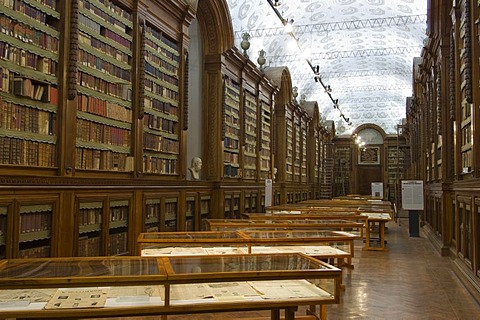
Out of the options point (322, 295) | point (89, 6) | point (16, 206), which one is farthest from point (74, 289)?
point (89, 6)

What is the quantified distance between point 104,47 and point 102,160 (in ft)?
4.71

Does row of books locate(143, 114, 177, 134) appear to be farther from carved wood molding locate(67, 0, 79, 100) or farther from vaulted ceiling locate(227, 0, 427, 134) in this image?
vaulted ceiling locate(227, 0, 427, 134)

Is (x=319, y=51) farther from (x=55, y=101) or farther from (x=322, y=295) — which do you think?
(x=322, y=295)

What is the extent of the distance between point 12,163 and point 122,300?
2660 mm

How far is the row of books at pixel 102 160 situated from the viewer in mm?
6082

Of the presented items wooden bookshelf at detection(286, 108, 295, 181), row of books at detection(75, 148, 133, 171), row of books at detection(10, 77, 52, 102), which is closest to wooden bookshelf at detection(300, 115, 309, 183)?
wooden bookshelf at detection(286, 108, 295, 181)

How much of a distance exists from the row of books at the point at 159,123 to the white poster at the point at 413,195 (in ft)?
21.5

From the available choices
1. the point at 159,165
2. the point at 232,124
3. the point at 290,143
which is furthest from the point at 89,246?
the point at 290,143

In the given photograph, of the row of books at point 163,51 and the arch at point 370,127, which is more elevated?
the arch at point 370,127

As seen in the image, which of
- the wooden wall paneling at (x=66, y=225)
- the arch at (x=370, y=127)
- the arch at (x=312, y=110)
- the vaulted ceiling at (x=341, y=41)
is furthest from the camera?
the arch at (x=370, y=127)

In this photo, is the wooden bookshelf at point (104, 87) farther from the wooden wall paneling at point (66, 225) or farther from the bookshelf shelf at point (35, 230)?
the bookshelf shelf at point (35, 230)

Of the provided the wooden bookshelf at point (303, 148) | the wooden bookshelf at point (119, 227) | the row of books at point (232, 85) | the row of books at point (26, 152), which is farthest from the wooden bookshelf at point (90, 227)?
the wooden bookshelf at point (303, 148)

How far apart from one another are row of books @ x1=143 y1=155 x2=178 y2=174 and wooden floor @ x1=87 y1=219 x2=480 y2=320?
3.20 metres

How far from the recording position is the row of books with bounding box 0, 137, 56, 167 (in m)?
4.84
